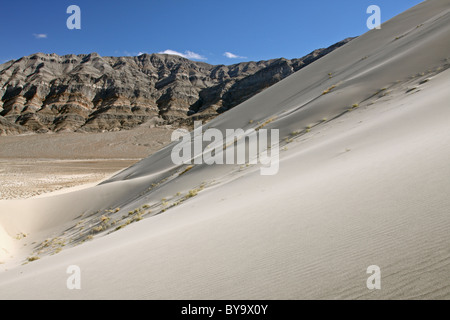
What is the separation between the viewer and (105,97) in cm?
8912

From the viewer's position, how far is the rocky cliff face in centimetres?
7506

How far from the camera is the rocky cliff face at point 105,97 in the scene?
246ft

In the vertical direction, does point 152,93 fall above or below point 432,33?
above

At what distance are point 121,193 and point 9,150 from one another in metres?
52.3

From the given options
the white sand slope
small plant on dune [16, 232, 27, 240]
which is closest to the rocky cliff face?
small plant on dune [16, 232, 27, 240]

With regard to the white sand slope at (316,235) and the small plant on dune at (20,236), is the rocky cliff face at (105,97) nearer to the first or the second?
the small plant on dune at (20,236)

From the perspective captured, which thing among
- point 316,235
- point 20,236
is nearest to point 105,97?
point 20,236

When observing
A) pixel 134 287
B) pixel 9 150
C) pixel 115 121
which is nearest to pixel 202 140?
pixel 134 287

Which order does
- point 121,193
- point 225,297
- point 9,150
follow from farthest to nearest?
point 9,150 → point 121,193 → point 225,297

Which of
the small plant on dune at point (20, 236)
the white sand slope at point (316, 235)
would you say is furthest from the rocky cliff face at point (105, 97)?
the white sand slope at point (316, 235)

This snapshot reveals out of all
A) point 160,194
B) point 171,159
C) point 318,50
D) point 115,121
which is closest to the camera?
point 160,194

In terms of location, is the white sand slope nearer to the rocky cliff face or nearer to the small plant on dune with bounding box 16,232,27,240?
the small plant on dune with bounding box 16,232,27,240

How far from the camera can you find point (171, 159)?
1664 cm
